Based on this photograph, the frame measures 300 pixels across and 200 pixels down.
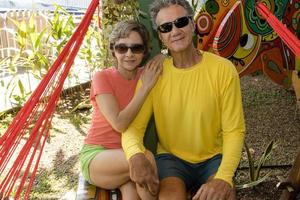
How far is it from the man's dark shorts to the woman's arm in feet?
0.80

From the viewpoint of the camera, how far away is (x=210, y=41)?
247 centimetres

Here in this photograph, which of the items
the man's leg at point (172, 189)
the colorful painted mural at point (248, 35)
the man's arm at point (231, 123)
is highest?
the colorful painted mural at point (248, 35)

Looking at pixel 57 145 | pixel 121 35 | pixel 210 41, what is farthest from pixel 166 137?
pixel 57 145

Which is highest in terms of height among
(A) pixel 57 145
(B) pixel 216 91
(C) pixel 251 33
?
(C) pixel 251 33

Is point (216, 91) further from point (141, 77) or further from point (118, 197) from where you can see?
point (118, 197)

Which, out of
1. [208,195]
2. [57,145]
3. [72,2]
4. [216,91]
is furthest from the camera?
[72,2]

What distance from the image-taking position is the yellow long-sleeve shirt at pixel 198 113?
5.54ft

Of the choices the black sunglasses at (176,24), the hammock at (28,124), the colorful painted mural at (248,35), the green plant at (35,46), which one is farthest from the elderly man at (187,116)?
the green plant at (35,46)

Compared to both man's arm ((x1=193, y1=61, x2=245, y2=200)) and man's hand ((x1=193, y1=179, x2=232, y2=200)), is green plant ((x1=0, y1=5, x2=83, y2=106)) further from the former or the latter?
man's hand ((x1=193, y1=179, x2=232, y2=200))

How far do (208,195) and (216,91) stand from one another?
1.41 feet

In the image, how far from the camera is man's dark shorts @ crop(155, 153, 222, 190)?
1738 millimetres

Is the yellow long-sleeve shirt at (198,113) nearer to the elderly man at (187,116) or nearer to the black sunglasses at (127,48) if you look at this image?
the elderly man at (187,116)

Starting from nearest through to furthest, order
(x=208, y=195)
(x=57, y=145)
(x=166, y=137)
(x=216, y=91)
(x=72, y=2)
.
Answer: (x=208, y=195)
(x=216, y=91)
(x=166, y=137)
(x=57, y=145)
(x=72, y=2)

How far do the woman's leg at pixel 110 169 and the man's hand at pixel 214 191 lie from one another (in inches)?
12.6
